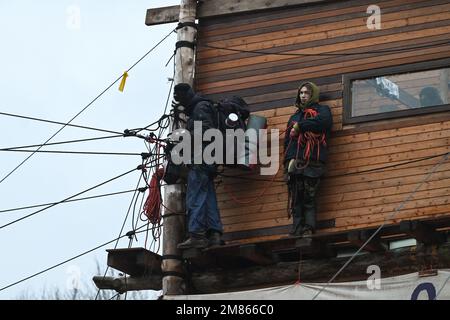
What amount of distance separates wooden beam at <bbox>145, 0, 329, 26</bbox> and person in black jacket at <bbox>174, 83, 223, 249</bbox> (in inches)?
75.3

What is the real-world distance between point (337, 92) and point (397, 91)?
88 centimetres

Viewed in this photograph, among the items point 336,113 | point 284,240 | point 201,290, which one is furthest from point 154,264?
point 336,113

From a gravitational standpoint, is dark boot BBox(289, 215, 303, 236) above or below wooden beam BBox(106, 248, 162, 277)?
above

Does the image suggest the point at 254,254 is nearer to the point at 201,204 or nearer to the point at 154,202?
the point at 201,204

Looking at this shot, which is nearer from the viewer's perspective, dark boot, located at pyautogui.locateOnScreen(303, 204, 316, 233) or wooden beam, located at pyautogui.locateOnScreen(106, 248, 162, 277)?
dark boot, located at pyautogui.locateOnScreen(303, 204, 316, 233)

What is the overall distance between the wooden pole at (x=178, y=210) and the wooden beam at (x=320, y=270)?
0.37 m

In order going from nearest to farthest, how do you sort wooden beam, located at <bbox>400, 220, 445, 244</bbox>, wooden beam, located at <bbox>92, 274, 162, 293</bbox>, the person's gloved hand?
1. wooden beam, located at <bbox>400, 220, 445, 244</bbox>
2. the person's gloved hand
3. wooden beam, located at <bbox>92, 274, 162, 293</bbox>

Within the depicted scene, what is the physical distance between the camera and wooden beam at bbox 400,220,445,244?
15.8 metres

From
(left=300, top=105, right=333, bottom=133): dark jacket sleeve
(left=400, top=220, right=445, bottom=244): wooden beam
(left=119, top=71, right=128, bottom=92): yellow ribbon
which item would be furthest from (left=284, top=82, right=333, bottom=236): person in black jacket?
(left=119, top=71, right=128, bottom=92): yellow ribbon

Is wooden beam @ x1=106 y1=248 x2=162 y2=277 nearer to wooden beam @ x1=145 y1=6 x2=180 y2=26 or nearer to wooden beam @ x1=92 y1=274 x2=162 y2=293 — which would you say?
wooden beam @ x1=92 y1=274 x2=162 y2=293

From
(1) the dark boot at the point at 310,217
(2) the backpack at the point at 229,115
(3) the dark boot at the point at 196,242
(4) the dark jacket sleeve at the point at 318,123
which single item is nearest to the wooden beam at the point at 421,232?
(1) the dark boot at the point at 310,217

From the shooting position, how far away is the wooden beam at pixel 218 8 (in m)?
18.7

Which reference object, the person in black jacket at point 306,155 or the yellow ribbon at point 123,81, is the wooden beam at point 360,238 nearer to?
the person in black jacket at point 306,155
